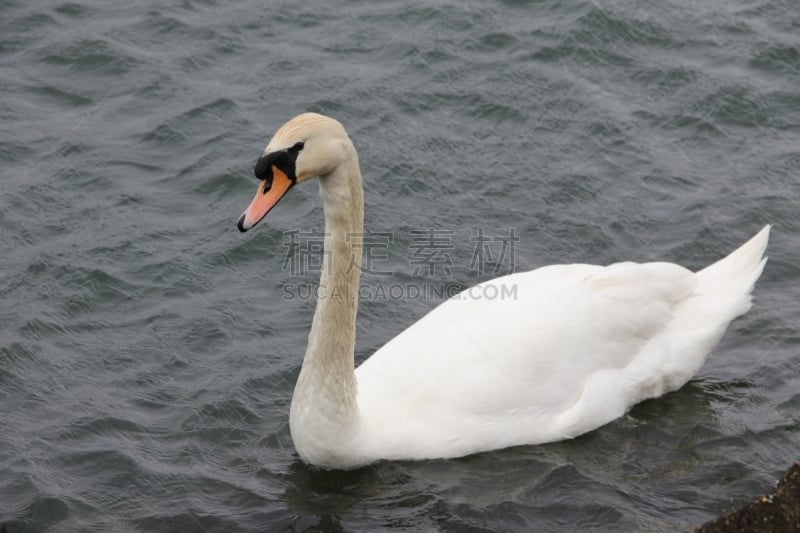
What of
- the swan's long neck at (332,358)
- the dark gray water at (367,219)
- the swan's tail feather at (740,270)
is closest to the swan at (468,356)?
the swan's long neck at (332,358)

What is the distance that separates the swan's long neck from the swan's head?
614 millimetres

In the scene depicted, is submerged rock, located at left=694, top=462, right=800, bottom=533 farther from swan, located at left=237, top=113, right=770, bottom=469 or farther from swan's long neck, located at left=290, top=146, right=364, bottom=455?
swan's long neck, located at left=290, top=146, right=364, bottom=455

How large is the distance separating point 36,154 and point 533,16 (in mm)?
6527

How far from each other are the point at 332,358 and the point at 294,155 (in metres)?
1.56

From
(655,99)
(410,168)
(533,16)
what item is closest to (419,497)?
(410,168)

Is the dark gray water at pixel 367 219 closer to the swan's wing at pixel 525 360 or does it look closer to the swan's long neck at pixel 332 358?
the swan's wing at pixel 525 360

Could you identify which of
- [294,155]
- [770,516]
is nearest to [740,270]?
[770,516]

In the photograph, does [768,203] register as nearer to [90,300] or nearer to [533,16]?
[533,16]

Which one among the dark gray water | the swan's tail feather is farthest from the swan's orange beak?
the swan's tail feather

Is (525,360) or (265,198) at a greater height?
(265,198)

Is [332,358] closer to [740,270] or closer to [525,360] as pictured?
[525,360]

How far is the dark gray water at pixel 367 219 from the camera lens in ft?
29.2

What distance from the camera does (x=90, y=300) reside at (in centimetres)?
1112

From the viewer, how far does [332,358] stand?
8938 millimetres
